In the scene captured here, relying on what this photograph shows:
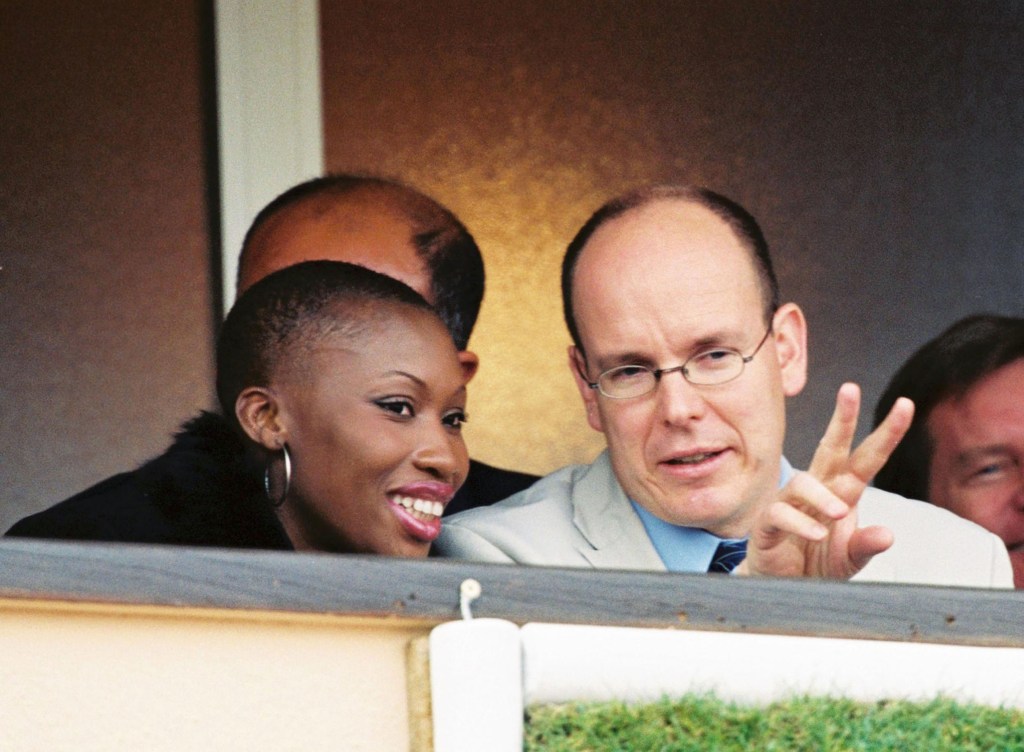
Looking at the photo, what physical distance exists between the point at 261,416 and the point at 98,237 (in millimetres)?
1888

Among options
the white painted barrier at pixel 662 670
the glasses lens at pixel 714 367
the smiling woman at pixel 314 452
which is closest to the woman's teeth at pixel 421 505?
the smiling woman at pixel 314 452

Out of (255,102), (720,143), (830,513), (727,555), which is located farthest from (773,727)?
(720,143)

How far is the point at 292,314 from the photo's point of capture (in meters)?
3.29

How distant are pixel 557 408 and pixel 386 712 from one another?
113 inches

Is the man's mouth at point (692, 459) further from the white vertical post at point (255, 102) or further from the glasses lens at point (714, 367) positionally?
the white vertical post at point (255, 102)

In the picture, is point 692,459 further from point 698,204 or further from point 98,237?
point 98,237

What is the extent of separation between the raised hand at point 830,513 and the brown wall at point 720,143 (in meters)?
2.51

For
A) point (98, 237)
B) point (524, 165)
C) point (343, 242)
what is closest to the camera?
point (343, 242)

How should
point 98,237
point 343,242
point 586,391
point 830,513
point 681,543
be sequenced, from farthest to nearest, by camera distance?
1. point 98,237
2. point 343,242
3. point 586,391
4. point 681,543
5. point 830,513

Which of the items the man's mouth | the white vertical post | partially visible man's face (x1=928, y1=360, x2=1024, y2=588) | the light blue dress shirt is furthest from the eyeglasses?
the white vertical post

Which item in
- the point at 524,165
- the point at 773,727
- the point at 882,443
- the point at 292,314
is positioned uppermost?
the point at 524,165

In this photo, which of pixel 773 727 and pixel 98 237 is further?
pixel 98 237

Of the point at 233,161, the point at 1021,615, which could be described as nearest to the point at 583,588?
the point at 1021,615

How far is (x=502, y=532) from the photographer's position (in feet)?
10.5
